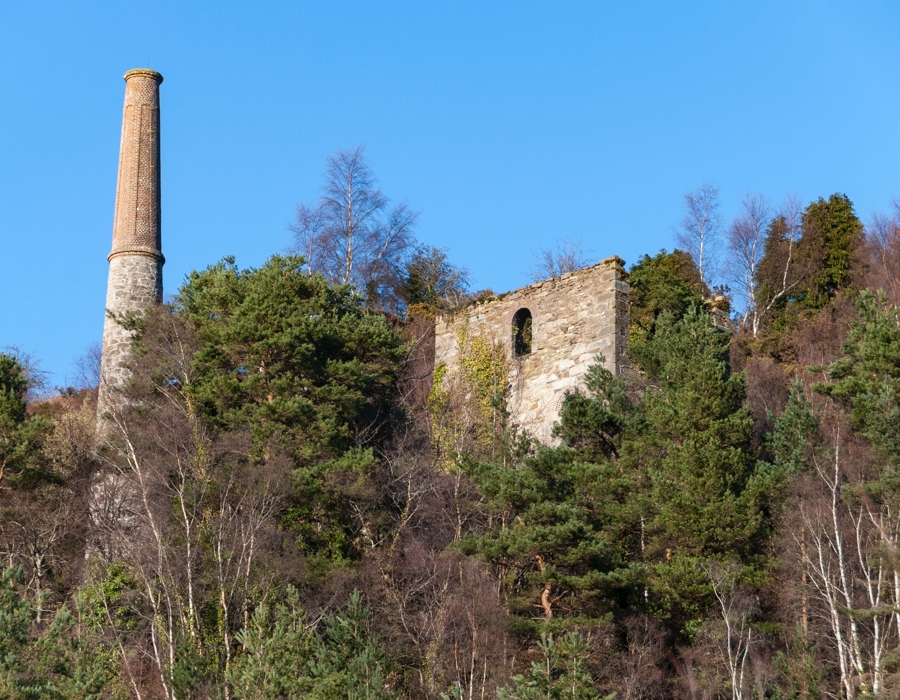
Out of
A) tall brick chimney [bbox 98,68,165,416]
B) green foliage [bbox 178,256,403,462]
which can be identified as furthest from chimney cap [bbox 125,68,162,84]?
green foliage [bbox 178,256,403,462]

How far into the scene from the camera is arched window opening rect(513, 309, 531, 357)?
81.2ft

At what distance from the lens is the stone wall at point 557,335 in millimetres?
23078

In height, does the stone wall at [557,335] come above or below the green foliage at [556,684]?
above

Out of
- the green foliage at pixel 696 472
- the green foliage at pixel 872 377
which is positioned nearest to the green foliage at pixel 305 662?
the green foliage at pixel 696 472

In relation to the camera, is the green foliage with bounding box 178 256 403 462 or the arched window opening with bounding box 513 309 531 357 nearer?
the green foliage with bounding box 178 256 403 462

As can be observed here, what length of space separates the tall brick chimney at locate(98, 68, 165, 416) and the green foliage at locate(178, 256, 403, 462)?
2.69 meters

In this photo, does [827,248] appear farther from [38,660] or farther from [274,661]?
[38,660]

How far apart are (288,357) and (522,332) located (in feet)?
18.0

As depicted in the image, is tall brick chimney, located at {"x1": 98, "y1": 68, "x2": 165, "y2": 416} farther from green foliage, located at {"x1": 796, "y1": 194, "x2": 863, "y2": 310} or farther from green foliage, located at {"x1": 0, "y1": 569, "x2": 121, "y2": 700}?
green foliage, located at {"x1": 796, "y1": 194, "x2": 863, "y2": 310}

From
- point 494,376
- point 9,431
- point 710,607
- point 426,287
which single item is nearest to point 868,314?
point 710,607

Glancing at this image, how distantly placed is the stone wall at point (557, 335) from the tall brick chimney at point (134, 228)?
6.71 meters

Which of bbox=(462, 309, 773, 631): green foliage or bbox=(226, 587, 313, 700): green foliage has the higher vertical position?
bbox=(462, 309, 773, 631): green foliage

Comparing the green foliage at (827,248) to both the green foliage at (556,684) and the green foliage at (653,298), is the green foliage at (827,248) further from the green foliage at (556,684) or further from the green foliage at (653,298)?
the green foliage at (556,684)

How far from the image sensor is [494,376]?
2456cm
